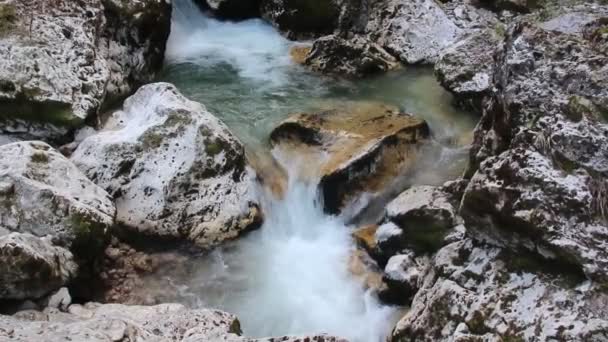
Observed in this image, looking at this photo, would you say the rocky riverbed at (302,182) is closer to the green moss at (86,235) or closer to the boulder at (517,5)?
the green moss at (86,235)

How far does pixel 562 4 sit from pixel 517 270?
829 cm


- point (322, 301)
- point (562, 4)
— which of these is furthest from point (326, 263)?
point (562, 4)

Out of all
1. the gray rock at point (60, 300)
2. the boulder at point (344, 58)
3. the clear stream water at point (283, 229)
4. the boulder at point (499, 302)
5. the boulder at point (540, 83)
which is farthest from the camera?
the boulder at point (344, 58)

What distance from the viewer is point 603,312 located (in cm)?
521

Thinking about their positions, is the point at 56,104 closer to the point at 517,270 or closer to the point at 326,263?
the point at 326,263

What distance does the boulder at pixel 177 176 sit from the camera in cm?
819

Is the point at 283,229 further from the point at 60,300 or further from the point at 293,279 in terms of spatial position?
the point at 60,300

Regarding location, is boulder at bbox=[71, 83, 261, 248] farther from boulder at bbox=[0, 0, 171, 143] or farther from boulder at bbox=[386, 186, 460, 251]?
boulder at bbox=[386, 186, 460, 251]

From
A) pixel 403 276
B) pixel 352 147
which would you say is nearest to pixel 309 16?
pixel 352 147

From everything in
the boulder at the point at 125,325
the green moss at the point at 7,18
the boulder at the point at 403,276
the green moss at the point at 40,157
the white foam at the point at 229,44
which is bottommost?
the boulder at the point at 125,325

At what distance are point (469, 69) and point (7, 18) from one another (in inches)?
255

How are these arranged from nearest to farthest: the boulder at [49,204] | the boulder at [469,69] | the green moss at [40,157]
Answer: the boulder at [49,204]
the green moss at [40,157]
the boulder at [469,69]

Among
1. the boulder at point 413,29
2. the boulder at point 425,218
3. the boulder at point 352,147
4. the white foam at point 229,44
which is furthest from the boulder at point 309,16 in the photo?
the boulder at point 425,218

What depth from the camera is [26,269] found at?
6.39 meters
